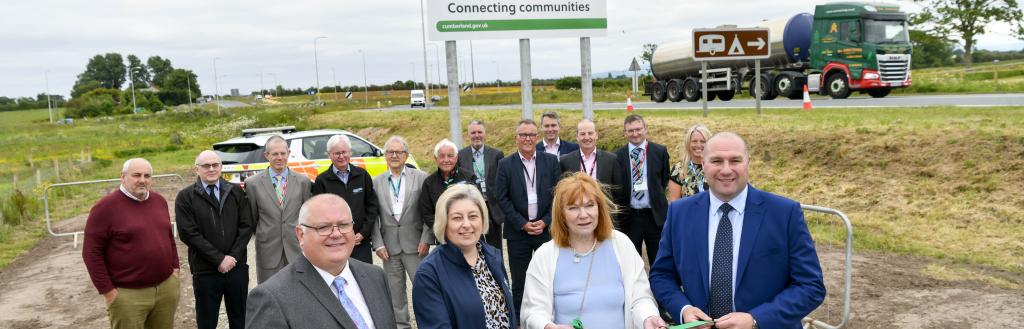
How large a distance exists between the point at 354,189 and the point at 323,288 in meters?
3.58

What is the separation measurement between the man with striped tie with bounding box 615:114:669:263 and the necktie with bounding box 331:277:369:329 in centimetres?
395

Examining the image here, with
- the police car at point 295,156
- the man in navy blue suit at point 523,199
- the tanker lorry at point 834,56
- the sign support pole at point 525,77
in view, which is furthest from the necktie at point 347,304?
the tanker lorry at point 834,56

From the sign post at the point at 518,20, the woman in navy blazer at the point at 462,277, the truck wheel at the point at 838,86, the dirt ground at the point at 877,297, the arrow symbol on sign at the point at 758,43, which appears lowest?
the dirt ground at the point at 877,297

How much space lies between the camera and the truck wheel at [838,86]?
22.9 meters

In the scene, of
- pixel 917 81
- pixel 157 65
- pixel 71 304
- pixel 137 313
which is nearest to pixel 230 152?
pixel 71 304

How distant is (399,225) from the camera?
655cm

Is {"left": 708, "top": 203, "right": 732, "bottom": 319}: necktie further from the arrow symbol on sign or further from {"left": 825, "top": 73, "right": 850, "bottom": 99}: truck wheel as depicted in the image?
{"left": 825, "top": 73, "right": 850, "bottom": 99}: truck wheel

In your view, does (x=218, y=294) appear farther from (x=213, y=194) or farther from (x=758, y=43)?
(x=758, y=43)

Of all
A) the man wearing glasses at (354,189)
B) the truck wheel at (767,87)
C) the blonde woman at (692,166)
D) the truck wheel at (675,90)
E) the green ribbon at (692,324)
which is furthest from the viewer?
the truck wheel at (675,90)

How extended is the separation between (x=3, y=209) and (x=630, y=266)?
15053mm

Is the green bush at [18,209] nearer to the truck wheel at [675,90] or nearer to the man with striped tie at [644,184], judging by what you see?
the man with striped tie at [644,184]

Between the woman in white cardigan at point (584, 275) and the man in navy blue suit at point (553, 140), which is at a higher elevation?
the man in navy blue suit at point (553, 140)

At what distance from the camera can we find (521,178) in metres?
6.57

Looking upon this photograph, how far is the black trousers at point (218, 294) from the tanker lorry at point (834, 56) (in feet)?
54.8
